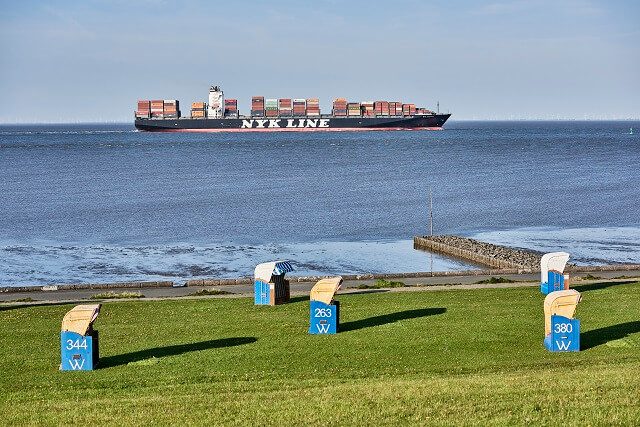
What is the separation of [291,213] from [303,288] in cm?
3547

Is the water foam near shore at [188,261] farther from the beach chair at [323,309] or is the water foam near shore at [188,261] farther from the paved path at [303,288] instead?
the beach chair at [323,309]

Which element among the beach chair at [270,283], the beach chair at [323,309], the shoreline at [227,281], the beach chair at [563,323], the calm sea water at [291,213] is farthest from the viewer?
the calm sea water at [291,213]

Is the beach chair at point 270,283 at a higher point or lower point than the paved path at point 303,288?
higher

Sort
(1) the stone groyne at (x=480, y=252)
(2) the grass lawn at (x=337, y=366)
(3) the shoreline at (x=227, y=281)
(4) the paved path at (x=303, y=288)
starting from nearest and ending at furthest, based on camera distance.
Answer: (2) the grass lawn at (x=337, y=366), (4) the paved path at (x=303, y=288), (3) the shoreline at (x=227, y=281), (1) the stone groyne at (x=480, y=252)

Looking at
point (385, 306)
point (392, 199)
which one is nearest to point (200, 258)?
point (385, 306)

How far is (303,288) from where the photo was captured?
2644 centimetres

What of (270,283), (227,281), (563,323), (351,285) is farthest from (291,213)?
(563,323)

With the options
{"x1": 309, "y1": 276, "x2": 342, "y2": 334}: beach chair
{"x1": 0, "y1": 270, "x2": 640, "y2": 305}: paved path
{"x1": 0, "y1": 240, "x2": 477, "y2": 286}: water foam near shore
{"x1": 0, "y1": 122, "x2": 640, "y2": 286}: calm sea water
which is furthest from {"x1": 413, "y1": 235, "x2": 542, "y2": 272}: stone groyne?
{"x1": 309, "y1": 276, "x2": 342, "y2": 334}: beach chair

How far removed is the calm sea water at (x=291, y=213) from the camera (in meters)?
40.8

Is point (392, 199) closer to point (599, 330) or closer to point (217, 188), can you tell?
point (217, 188)

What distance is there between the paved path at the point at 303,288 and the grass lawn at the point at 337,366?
7.54 feet

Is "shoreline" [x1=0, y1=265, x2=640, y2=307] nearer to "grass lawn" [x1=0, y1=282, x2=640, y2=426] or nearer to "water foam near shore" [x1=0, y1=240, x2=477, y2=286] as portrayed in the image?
"grass lawn" [x1=0, y1=282, x2=640, y2=426]

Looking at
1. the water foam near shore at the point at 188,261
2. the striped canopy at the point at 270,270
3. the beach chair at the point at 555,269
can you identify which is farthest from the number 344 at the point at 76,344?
the water foam near shore at the point at 188,261

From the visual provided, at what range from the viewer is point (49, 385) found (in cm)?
1458
